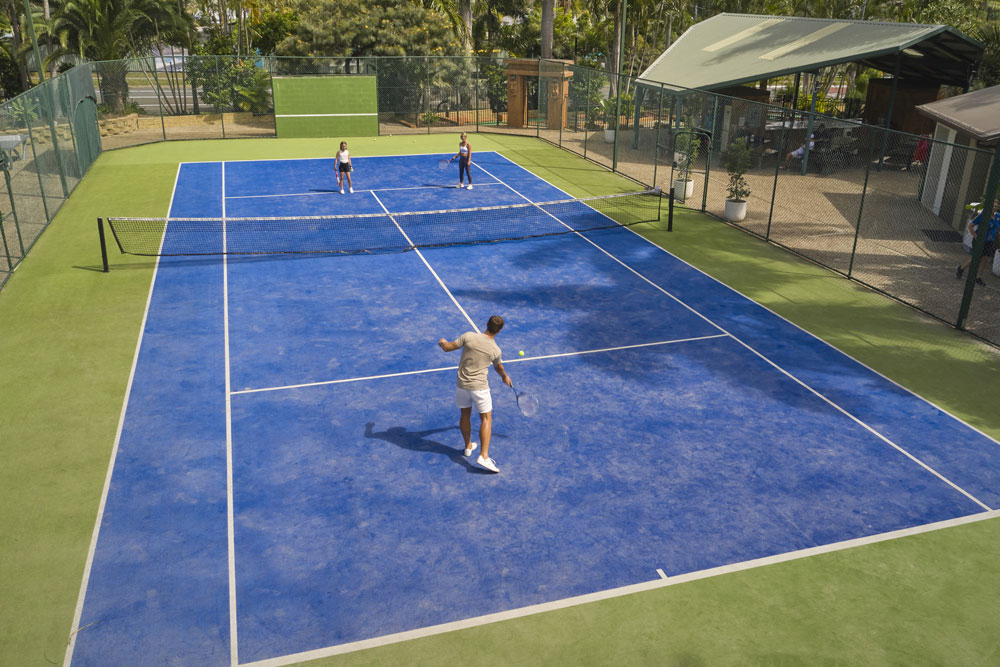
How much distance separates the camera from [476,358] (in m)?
9.41

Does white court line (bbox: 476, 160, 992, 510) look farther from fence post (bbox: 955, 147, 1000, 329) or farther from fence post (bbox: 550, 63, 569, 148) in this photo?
fence post (bbox: 550, 63, 569, 148)

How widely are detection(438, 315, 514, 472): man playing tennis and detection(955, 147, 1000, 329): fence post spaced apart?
30.8 feet

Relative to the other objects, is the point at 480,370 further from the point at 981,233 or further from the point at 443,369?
the point at 981,233

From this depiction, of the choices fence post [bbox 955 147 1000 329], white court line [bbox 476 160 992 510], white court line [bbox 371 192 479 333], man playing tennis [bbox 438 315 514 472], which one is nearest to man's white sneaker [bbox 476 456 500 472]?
man playing tennis [bbox 438 315 514 472]

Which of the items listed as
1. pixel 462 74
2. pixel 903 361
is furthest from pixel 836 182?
pixel 462 74

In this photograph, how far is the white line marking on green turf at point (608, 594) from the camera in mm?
7109

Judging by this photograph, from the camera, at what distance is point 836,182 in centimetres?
2773

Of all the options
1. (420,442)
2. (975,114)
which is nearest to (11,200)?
(420,442)

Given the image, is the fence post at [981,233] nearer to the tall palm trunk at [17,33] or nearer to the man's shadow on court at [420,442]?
the man's shadow on court at [420,442]

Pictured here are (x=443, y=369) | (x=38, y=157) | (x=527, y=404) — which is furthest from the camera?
(x=38, y=157)

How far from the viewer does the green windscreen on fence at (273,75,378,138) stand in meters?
35.7

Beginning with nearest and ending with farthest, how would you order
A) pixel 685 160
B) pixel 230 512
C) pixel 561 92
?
pixel 230 512 → pixel 685 160 → pixel 561 92

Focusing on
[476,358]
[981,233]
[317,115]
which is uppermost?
[981,233]

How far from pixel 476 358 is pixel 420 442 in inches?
71.4
